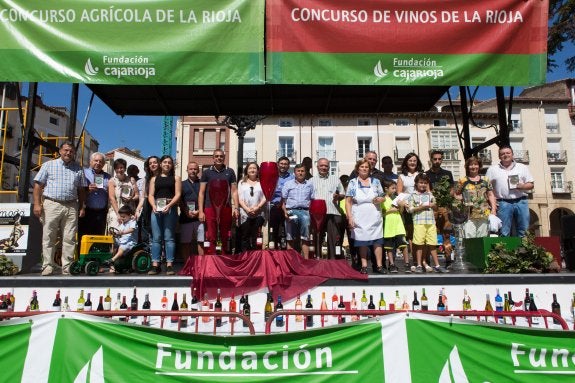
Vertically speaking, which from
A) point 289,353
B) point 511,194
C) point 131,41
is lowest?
point 289,353

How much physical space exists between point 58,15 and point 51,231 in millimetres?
2745

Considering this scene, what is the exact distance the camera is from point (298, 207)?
6512mm

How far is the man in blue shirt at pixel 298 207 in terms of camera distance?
6473mm

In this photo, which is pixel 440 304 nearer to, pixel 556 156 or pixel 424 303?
pixel 424 303

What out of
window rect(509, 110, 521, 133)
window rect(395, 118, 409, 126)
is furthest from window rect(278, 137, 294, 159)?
Answer: window rect(509, 110, 521, 133)

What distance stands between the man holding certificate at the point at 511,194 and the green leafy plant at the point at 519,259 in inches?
30.4

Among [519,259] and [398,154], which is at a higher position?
[398,154]

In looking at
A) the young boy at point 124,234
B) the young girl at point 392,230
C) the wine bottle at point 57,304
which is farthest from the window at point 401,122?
the wine bottle at point 57,304

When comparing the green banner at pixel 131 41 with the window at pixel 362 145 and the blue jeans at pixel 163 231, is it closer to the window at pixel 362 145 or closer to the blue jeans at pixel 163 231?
the blue jeans at pixel 163 231

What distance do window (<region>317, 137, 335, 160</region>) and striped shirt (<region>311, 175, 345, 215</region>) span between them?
32.2 metres

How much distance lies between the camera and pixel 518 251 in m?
5.59

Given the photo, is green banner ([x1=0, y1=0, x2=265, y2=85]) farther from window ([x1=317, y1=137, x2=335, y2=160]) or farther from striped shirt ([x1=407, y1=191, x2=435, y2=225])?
window ([x1=317, y1=137, x2=335, y2=160])

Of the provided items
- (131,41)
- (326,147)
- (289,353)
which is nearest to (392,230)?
(289,353)

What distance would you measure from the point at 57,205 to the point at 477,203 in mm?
5897
